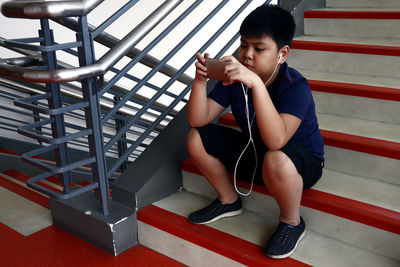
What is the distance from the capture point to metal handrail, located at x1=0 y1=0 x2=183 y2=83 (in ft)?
4.41

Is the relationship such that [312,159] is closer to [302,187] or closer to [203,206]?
[302,187]

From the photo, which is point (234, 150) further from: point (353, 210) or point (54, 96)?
point (54, 96)

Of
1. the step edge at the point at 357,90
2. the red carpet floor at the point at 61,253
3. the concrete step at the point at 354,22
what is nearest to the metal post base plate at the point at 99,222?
the red carpet floor at the point at 61,253

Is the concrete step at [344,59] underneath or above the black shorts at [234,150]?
above

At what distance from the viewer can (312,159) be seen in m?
1.53

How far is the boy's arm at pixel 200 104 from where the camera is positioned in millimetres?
1543

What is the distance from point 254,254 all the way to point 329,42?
1376 millimetres

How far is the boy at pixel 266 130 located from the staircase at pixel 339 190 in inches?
3.2

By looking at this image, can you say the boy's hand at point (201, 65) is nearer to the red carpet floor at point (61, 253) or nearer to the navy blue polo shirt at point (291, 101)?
the navy blue polo shirt at point (291, 101)

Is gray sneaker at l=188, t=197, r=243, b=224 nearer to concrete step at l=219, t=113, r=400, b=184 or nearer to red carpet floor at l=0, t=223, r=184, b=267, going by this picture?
red carpet floor at l=0, t=223, r=184, b=267

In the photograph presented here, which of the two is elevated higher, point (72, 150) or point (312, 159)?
point (312, 159)

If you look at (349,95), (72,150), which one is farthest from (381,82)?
(72,150)

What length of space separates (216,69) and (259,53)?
0.16 m

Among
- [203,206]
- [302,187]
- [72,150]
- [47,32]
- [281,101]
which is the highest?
[47,32]
